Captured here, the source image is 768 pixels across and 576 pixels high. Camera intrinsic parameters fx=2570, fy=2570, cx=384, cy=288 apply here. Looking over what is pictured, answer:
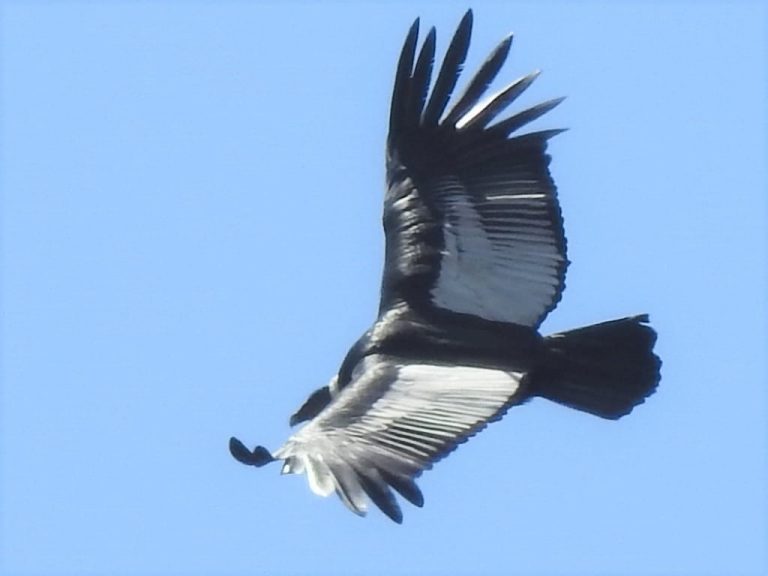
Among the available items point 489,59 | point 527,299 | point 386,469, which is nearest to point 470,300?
point 527,299

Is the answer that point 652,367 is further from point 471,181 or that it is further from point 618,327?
point 471,181

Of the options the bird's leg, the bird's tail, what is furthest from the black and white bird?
the bird's leg

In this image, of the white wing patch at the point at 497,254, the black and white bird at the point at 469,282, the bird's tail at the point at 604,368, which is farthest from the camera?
the white wing patch at the point at 497,254

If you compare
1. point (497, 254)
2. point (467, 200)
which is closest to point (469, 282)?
point (497, 254)

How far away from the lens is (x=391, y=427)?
11500 mm

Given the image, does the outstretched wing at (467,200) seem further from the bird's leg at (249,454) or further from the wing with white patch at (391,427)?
the bird's leg at (249,454)

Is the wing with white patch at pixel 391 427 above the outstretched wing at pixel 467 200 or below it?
below

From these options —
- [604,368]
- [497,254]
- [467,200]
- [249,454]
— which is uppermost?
[467,200]

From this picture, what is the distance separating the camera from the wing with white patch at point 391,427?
35.8 ft

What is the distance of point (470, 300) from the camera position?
43.5 ft

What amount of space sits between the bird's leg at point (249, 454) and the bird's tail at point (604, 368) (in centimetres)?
246

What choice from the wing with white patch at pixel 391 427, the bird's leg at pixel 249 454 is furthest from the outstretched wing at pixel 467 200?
the bird's leg at pixel 249 454

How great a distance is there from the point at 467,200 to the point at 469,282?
510 mm

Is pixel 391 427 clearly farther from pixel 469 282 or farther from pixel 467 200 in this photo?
pixel 467 200
